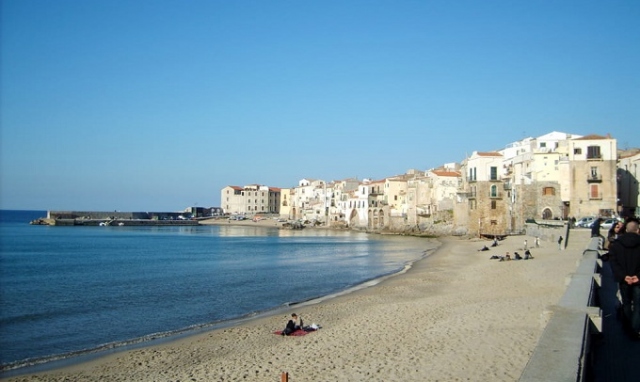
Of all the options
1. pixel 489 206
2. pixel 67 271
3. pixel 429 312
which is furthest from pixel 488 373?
pixel 489 206

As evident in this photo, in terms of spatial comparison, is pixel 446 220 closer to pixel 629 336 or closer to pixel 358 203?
pixel 358 203

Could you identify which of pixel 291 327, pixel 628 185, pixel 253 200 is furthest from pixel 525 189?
pixel 253 200

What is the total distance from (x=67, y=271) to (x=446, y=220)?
47.3m

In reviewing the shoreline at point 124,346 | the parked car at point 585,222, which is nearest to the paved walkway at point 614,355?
the shoreline at point 124,346

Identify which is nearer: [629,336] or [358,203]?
[629,336]

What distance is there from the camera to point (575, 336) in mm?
5508

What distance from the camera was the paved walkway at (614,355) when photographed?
21.9ft

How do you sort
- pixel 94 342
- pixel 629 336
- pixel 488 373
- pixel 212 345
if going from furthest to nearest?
pixel 94 342 < pixel 212 345 < pixel 488 373 < pixel 629 336

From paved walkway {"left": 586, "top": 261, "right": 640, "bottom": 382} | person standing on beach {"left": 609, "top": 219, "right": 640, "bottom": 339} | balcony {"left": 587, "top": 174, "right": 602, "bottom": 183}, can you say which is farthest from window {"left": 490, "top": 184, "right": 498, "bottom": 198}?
person standing on beach {"left": 609, "top": 219, "right": 640, "bottom": 339}

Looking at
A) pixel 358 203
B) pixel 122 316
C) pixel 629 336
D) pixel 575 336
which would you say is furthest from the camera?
pixel 358 203

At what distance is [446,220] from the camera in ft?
229

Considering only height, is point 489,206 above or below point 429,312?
above

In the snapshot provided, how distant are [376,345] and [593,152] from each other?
41.0 metres

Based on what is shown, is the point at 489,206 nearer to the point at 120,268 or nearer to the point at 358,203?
the point at 120,268
